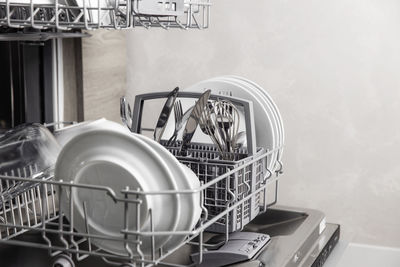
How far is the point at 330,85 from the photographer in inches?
71.4

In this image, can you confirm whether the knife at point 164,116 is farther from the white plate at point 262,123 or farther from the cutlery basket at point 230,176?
the white plate at point 262,123

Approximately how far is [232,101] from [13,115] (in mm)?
609

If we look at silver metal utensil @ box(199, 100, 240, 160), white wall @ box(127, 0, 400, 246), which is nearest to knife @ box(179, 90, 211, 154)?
silver metal utensil @ box(199, 100, 240, 160)

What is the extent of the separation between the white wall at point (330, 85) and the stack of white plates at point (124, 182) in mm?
1103

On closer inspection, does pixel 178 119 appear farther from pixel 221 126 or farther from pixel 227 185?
pixel 227 185

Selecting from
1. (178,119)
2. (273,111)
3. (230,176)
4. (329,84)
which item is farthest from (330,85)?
(230,176)

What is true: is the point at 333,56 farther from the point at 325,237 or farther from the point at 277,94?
the point at 325,237

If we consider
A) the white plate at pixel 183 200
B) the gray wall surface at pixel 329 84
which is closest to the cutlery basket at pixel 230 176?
the white plate at pixel 183 200

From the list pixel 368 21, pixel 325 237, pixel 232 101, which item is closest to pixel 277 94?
pixel 368 21

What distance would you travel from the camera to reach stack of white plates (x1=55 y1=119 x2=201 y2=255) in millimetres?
754

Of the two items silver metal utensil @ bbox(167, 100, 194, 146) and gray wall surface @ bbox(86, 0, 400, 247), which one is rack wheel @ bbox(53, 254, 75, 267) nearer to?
silver metal utensil @ bbox(167, 100, 194, 146)

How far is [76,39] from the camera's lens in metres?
1.60

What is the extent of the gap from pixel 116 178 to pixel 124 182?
0.01 m

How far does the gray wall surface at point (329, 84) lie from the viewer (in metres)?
Result: 1.77
